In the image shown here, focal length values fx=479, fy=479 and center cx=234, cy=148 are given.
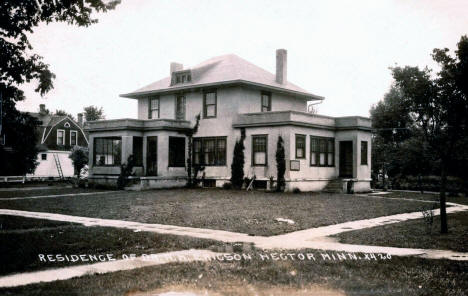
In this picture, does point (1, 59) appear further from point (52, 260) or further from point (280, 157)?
point (280, 157)

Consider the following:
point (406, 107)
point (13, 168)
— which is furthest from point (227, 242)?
point (13, 168)

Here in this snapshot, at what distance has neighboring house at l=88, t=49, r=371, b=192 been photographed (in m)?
31.0

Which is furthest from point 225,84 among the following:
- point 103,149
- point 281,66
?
point 103,149

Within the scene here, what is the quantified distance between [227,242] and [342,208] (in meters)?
9.85

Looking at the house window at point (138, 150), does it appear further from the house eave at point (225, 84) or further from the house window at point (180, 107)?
the house eave at point (225, 84)

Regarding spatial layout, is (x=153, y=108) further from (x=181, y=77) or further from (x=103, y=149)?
(x=103, y=149)

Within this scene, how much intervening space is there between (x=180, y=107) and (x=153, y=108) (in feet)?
9.47

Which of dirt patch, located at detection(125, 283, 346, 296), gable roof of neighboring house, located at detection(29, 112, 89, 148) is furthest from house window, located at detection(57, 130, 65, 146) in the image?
dirt patch, located at detection(125, 283, 346, 296)

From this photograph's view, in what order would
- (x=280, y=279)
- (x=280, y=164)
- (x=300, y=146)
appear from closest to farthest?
(x=280, y=279), (x=280, y=164), (x=300, y=146)

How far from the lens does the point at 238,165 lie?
1266 inches

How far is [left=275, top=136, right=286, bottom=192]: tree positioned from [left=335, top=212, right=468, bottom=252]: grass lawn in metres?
14.3

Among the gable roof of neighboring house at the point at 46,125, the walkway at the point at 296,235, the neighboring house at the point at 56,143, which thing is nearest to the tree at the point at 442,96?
the walkway at the point at 296,235

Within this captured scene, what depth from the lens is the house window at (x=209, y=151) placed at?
110ft

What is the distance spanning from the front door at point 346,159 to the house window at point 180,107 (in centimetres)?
1181
